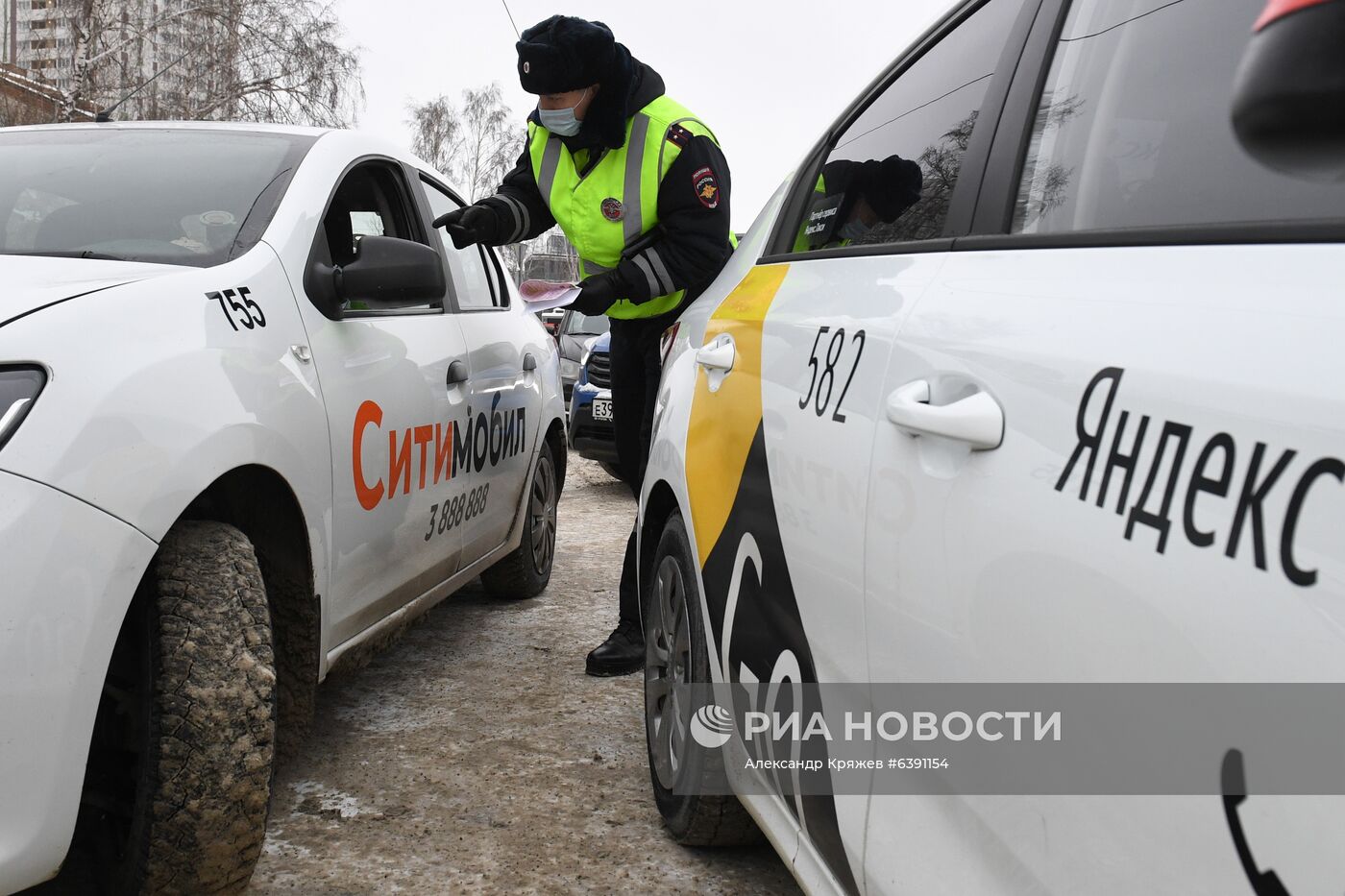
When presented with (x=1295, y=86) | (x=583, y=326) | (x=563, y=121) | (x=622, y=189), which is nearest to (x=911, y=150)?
(x=1295, y=86)

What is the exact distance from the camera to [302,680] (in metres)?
2.52

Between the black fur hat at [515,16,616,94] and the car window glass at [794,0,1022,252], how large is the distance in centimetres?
118

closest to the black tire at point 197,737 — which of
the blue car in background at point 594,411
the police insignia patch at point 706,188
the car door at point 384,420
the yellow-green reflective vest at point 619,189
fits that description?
the car door at point 384,420

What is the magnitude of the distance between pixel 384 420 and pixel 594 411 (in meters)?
5.26

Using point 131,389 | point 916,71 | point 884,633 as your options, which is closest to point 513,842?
point 131,389

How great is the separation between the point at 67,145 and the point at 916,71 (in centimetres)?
219

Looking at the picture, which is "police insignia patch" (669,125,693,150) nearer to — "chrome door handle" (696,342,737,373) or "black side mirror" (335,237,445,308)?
"black side mirror" (335,237,445,308)

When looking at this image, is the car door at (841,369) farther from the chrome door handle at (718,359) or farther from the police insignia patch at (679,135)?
the police insignia patch at (679,135)

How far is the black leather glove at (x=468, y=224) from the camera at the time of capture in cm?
345

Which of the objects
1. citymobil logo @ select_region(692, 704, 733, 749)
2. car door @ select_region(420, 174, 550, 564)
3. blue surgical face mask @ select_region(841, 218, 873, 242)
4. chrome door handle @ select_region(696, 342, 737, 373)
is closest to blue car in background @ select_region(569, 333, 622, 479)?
car door @ select_region(420, 174, 550, 564)

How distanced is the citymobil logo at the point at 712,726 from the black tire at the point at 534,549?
2.13m

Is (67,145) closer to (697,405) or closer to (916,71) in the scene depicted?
(697,405)

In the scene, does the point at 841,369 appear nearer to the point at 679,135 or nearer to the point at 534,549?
the point at 679,135

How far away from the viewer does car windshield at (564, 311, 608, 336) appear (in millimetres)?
10031
